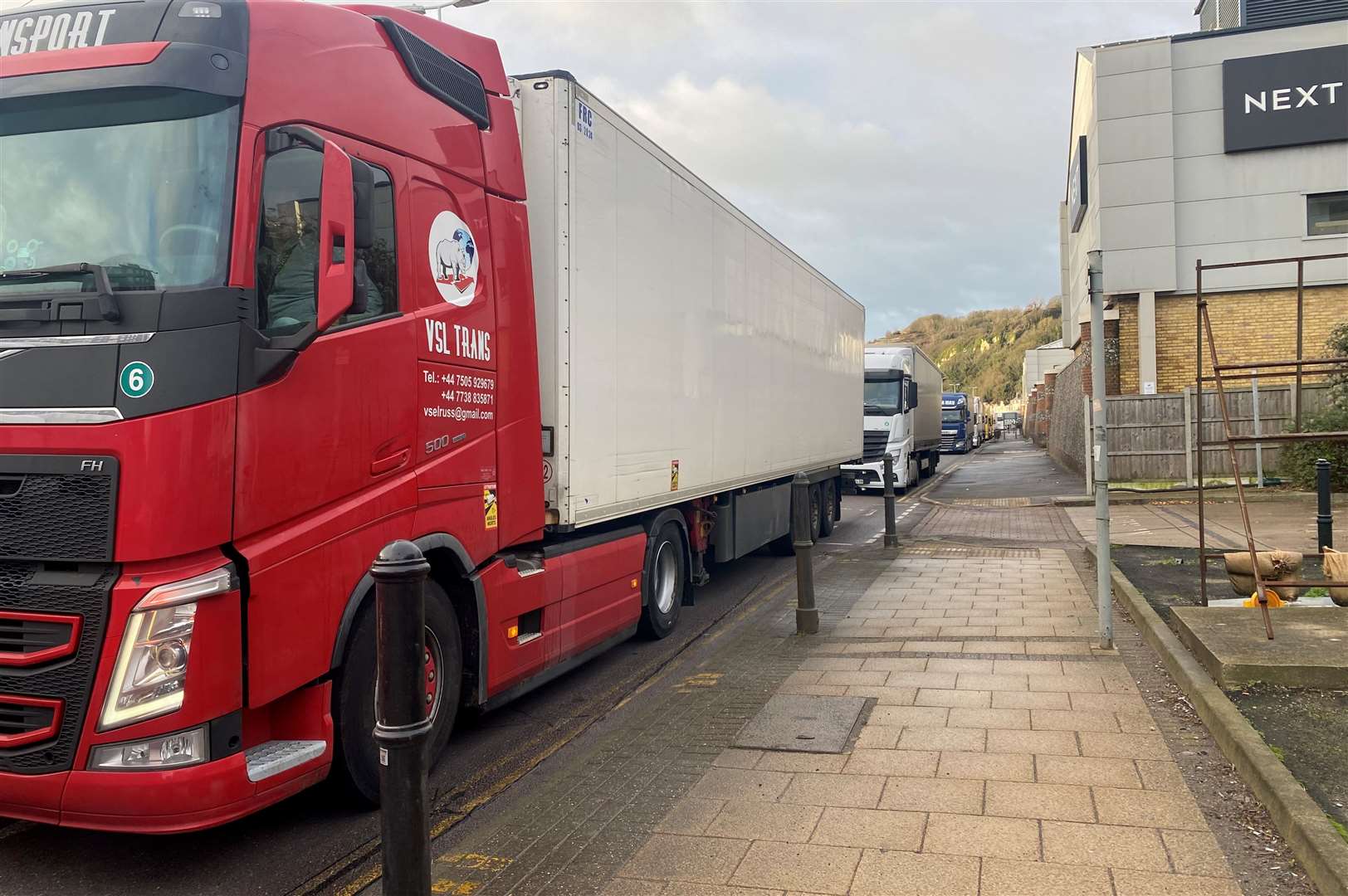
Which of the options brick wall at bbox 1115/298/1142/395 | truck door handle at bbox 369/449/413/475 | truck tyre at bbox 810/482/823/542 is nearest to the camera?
truck door handle at bbox 369/449/413/475

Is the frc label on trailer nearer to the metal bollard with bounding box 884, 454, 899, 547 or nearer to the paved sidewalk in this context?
the paved sidewalk

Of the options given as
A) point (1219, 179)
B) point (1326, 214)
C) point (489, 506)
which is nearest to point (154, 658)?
point (489, 506)

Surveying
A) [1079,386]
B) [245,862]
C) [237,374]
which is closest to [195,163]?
[237,374]

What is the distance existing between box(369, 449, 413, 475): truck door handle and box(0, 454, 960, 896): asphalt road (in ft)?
4.56

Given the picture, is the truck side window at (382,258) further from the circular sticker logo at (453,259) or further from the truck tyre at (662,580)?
the truck tyre at (662,580)

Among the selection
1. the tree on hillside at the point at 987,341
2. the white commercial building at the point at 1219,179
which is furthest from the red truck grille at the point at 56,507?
the tree on hillside at the point at 987,341

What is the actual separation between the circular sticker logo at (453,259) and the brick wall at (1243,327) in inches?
742

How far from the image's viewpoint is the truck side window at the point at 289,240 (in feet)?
12.2

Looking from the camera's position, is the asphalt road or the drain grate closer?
the asphalt road

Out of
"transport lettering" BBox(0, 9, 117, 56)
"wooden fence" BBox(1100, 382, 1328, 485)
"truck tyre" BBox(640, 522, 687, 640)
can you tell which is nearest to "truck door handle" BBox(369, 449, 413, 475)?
"transport lettering" BBox(0, 9, 117, 56)

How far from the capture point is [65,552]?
3.33 m

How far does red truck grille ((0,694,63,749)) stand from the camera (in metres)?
3.32

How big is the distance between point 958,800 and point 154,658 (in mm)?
3252

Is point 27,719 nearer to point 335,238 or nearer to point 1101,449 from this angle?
point 335,238
